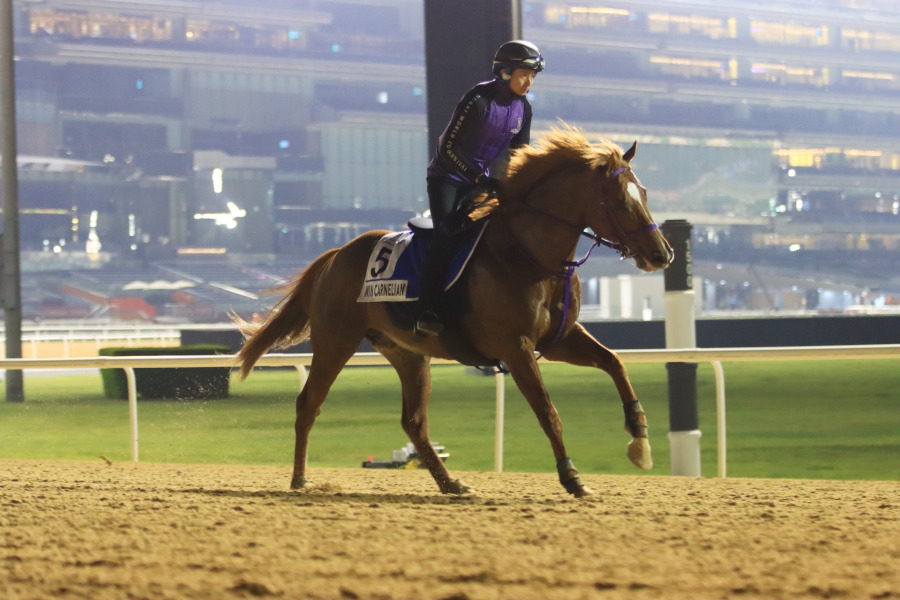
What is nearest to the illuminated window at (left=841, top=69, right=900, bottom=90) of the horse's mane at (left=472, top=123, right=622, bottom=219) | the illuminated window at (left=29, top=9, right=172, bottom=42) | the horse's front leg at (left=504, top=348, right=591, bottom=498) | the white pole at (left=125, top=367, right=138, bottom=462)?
the illuminated window at (left=29, top=9, right=172, bottom=42)

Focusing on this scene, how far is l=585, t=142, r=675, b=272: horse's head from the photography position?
4262 millimetres

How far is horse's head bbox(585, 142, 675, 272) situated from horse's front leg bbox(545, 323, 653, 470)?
1.18ft

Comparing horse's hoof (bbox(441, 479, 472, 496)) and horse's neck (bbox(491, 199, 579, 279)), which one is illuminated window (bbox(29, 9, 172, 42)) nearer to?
horse's hoof (bbox(441, 479, 472, 496))

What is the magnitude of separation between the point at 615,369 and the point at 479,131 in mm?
1105

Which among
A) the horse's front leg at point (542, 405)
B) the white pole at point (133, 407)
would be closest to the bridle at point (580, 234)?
the horse's front leg at point (542, 405)

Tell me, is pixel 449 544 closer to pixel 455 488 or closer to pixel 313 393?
pixel 455 488

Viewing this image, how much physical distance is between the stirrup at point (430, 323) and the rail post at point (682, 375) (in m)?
2.49

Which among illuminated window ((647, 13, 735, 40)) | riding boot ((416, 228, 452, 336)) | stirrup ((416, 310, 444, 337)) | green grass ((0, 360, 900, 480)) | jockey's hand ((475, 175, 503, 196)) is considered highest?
illuminated window ((647, 13, 735, 40))

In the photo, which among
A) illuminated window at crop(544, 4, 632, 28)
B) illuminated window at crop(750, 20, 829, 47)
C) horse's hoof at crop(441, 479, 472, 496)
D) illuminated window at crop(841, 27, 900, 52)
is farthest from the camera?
illuminated window at crop(841, 27, 900, 52)

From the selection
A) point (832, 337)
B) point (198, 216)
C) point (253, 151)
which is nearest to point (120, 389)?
point (832, 337)

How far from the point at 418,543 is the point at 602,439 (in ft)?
25.4

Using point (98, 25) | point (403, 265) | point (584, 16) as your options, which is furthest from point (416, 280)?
point (584, 16)

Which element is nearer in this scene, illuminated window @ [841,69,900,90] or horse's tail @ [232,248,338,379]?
horse's tail @ [232,248,338,379]

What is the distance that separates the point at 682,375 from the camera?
6824 millimetres
